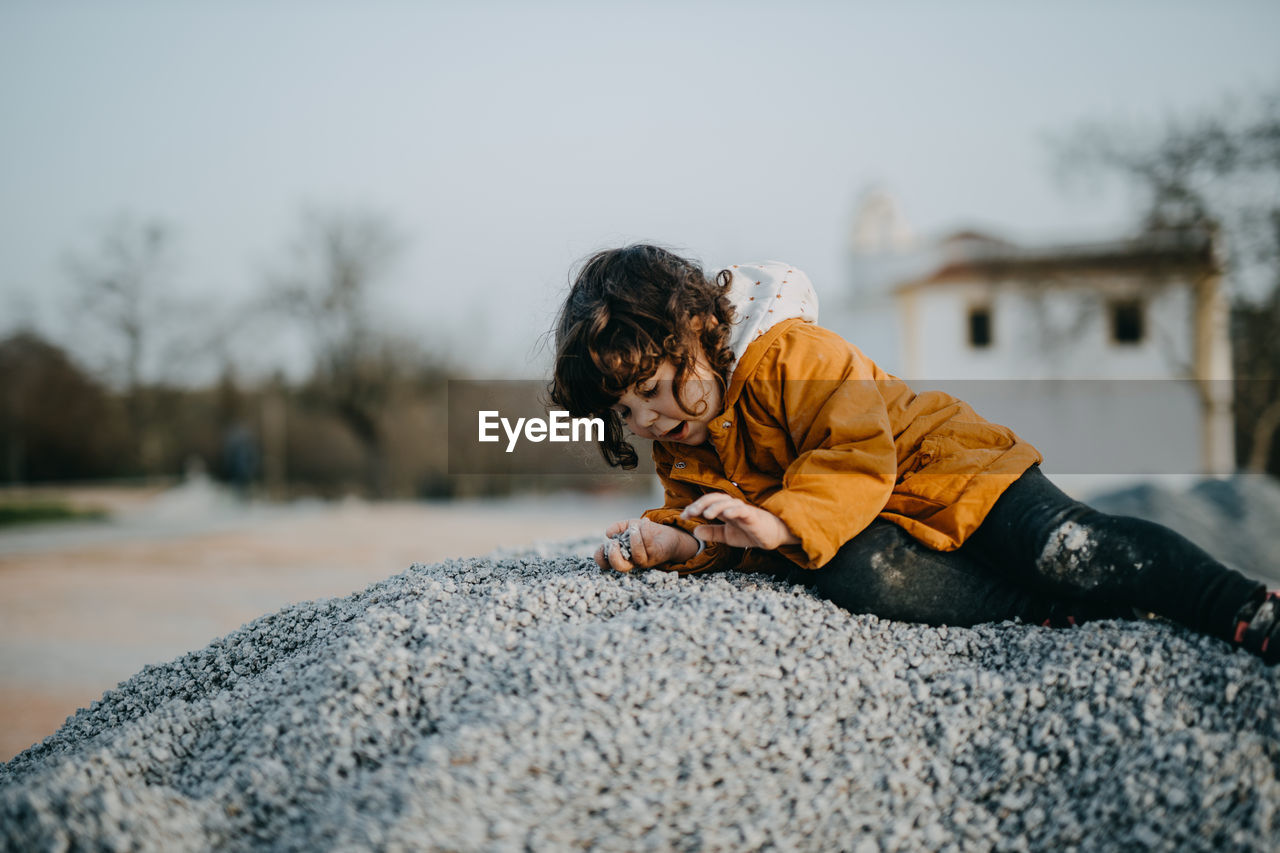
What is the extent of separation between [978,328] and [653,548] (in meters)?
23.3

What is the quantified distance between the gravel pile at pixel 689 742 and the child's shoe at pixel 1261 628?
0.03 metres

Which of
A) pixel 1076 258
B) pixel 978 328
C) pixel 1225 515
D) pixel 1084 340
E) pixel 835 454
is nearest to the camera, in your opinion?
pixel 835 454

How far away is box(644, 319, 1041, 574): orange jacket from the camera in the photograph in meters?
2.03

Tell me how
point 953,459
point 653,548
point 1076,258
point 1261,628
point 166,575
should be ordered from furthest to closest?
point 1076,258 → point 166,575 → point 653,548 → point 953,459 → point 1261,628

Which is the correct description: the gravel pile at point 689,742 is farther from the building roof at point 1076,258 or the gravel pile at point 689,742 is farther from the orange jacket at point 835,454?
the building roof at point 1076,258

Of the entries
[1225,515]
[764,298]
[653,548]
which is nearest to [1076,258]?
[1225,515]

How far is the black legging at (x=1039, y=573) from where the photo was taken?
6.48 feet

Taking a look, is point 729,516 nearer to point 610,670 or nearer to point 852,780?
point 610,670

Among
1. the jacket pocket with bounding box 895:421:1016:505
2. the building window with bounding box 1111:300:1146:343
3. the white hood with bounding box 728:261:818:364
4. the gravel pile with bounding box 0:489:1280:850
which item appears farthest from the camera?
the building window with bounding box 1111:300:1146:343

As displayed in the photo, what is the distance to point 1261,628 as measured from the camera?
6.08ft

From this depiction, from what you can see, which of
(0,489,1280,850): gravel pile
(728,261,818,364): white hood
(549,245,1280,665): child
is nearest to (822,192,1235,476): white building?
(728,261,818,364): white hood

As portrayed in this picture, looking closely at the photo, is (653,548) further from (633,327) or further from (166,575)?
(166,575)

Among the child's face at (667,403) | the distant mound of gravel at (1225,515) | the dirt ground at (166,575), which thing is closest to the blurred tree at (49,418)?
the dirt ground at (166,575)

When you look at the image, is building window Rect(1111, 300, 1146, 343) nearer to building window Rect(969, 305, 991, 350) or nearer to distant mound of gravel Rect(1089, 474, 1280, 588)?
building window Rect(969, 305, 991, 350)
